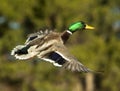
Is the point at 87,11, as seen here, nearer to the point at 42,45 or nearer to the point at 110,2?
the point at 110,2

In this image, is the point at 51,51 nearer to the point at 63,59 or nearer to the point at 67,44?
the point at 63,59

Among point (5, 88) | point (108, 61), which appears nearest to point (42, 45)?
point (108, 61)

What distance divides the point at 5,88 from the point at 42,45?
18247 millimetres

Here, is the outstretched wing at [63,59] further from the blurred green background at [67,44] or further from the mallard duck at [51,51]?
the blurred green background at [67,44]

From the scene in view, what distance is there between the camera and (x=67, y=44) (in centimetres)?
2328

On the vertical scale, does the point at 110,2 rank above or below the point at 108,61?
above

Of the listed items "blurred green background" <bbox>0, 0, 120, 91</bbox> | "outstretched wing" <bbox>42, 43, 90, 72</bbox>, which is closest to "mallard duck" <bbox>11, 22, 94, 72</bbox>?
"outstretched wing" <bbox>42, 43, 90, 72</bbox>

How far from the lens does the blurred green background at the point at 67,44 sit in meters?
22.5

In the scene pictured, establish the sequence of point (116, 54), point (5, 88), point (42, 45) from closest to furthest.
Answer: point (42, 45) → point (116, 54) → point (5, 88)

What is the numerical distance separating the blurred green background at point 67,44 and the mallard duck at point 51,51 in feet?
44.8

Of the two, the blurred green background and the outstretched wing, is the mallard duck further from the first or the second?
the blurred green background

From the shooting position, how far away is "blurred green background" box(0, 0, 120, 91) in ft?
73.7

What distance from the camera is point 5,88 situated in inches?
1022

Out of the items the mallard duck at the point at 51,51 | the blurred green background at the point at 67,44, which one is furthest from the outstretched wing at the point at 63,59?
the blurred green background at the point at 67,44
